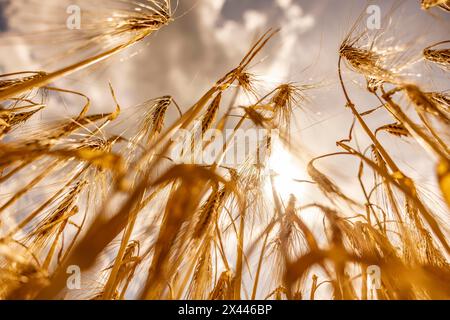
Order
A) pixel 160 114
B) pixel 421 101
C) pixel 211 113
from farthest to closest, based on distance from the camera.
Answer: pixel 160 114
pixel 211 113
pixel 421 101

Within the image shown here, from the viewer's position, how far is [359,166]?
138 centimetres

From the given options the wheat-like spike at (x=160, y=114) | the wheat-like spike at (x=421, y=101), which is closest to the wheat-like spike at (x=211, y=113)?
the wheat-like spike at (x=160, y=114)

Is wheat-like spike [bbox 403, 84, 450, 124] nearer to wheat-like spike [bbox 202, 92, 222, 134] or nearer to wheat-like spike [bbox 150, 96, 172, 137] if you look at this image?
wheat-like spike [bbox 202, 92, 222, 134]

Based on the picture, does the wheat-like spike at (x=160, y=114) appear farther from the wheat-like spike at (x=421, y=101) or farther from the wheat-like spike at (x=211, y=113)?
the wheat-like spike at (x=421, y=101)

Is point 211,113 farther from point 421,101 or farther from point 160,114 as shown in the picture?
point 421,101

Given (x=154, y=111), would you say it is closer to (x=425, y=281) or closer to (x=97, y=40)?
(x=97, y=40)

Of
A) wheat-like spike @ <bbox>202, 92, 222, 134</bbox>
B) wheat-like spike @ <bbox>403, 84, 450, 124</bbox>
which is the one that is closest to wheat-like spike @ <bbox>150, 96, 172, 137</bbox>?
wheat-like spike @ <bbox>202, 92, 222, 134</bbox>

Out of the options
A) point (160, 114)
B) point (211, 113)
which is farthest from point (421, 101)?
point (160, 114)

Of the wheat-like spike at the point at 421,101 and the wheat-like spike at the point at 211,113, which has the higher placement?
the wheat-like spike at the point at 211,113

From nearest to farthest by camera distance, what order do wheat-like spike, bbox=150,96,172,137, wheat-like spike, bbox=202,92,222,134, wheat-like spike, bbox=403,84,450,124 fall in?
wheat-like spike, bbox=403,84,450,124, wheat-like spike, bbox=202,92,222,134, wheat-like spike, bbox=150,96,172,137

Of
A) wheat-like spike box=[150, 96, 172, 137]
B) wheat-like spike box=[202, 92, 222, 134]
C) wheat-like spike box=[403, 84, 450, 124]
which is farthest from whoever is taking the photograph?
wheat-like spike box=[150, 96, 172, 137]
